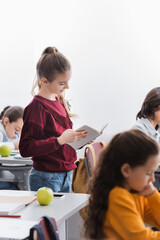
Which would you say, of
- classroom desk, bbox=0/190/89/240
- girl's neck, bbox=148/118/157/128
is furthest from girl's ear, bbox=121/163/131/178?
girl's neck, bbox=148/118/157/128

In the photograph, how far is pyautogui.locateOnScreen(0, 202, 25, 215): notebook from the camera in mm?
1796

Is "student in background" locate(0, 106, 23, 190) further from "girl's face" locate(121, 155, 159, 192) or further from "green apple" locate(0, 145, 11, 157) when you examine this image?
"girl's face" locate(121, 155, 159, 192)

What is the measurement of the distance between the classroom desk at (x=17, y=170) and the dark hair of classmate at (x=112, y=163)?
211 centimetres

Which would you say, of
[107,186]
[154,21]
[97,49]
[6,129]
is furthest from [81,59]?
[107,186]

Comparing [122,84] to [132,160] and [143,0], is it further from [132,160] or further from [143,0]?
[132,160]

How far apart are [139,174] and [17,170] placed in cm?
227

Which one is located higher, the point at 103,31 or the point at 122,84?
the point at 103,31

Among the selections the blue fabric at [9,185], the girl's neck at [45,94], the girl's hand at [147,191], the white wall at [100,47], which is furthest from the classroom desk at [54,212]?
the white wall at [100,47]

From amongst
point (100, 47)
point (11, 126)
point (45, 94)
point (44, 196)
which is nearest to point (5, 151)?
point (11, 126)

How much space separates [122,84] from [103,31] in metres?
0.68

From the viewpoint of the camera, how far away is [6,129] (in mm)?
4270

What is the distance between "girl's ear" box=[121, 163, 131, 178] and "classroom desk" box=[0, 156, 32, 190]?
7.18 ft

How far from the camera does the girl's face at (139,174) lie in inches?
55.3

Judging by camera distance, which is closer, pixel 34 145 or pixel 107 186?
pixel 107 186
